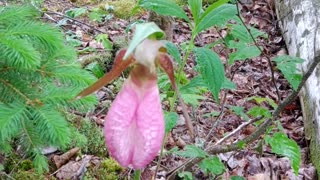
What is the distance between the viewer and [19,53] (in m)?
1.21

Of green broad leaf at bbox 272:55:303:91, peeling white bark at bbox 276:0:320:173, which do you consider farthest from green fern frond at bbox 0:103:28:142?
peeling white bark at bbox 276:0:320:173

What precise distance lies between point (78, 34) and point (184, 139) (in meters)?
1.22

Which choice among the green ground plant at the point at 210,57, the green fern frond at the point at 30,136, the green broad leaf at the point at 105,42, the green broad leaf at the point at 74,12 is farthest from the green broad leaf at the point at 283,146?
the green broad leaf at the point at 74,12

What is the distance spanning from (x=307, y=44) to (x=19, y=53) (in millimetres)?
1759

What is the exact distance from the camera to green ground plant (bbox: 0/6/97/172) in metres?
1.21

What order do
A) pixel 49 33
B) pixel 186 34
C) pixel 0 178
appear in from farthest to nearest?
pixel 186 34, pixel 0 178, pixel 49 33

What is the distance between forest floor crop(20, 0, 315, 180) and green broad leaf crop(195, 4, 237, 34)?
0.49m

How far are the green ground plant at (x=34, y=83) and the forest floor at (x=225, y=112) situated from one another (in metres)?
0.44

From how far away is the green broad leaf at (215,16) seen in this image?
106 cm

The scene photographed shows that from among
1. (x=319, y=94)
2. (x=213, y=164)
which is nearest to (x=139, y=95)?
(x=213, y=164)

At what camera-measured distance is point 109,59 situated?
253cm

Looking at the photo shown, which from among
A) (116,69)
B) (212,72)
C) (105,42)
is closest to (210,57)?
(212,72)

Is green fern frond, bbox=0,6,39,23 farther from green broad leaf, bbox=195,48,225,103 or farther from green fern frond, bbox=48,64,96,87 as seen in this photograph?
green broad leaf, bbox=195,48,225,103

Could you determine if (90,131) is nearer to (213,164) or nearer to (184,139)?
(184,139)
